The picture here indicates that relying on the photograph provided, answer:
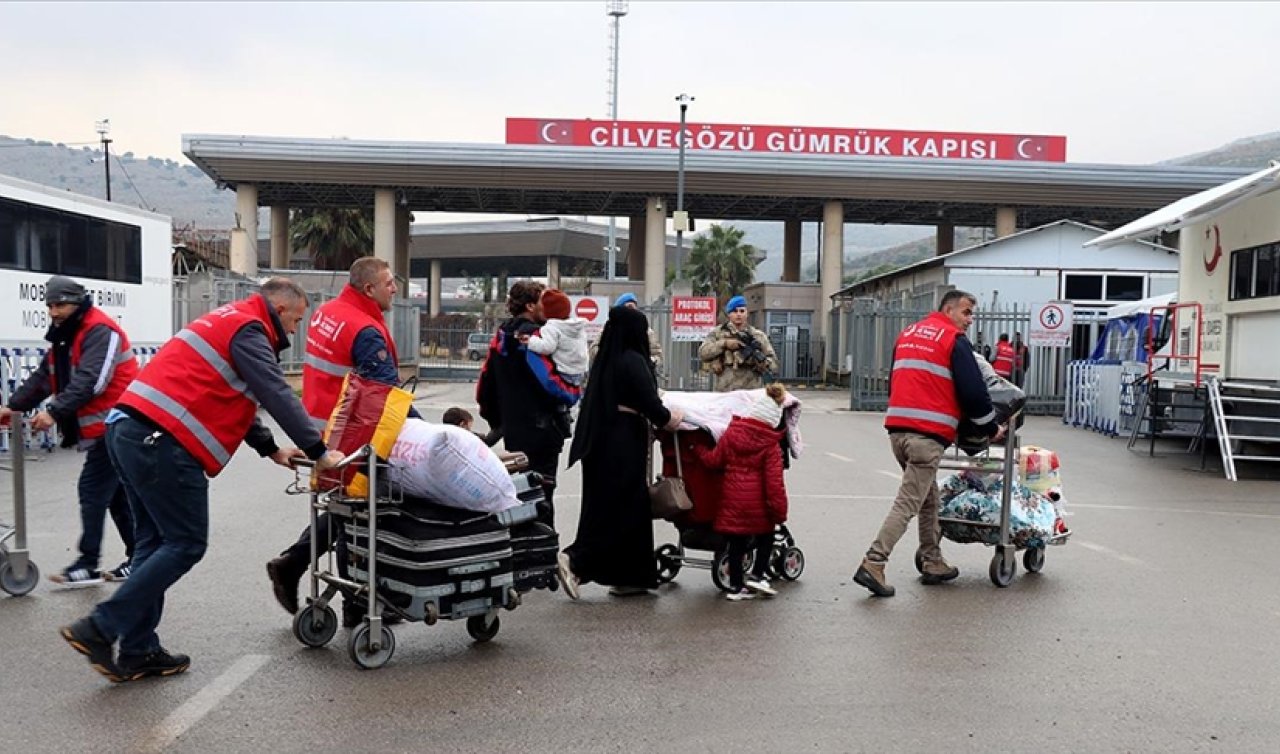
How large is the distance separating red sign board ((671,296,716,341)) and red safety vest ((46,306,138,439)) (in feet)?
61.0

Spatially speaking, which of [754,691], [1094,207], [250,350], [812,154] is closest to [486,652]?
[754,691]

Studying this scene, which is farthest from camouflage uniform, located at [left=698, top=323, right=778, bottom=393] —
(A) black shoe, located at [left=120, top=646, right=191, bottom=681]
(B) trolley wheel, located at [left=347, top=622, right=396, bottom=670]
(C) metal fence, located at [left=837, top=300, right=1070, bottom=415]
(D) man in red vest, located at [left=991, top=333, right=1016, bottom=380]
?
(C) metal fence, located at [left=837, top=300, right=1070, bottom=415]

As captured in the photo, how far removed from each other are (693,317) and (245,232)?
21255 millimetres

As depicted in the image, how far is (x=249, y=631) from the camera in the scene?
6203 millimetres

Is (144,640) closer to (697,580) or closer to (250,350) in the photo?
(250,350)

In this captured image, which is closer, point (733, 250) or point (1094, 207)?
point (1094, 207)

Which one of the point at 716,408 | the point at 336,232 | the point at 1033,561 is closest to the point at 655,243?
the point at 336,232

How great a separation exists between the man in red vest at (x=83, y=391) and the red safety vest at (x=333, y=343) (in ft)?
5.83

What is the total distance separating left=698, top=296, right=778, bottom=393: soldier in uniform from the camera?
1082cm

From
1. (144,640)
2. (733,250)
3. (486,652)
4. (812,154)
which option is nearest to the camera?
(144,640)

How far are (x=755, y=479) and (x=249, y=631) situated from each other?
9.77 feet

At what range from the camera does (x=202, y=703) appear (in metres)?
5.00

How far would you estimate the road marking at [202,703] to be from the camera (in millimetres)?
4574

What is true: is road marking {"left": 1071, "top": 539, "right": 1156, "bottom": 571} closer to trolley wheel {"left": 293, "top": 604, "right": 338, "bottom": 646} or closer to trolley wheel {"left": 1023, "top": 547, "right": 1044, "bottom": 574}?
trolley wheel {"left": 1023, "top": 547, "right": 1044, "bottom": 574}
